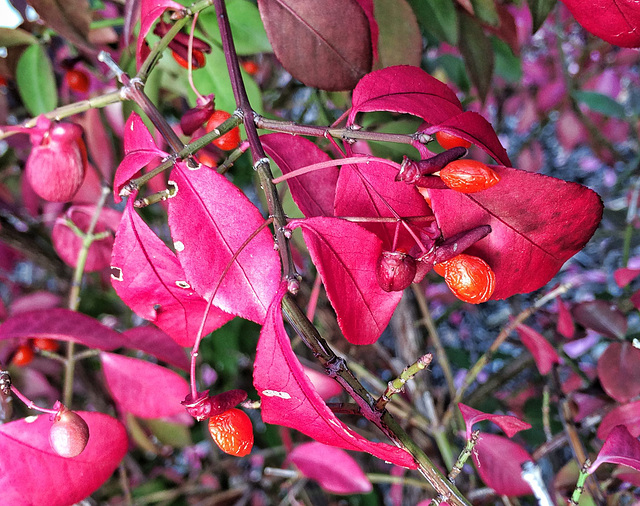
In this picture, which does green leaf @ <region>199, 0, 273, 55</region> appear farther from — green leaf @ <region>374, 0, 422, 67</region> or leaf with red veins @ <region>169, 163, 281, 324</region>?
leaf with red veins @ <region>169, 163, 281, 324</region>

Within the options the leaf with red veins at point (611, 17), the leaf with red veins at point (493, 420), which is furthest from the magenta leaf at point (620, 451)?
the leaf with red veins at point (611, 17)

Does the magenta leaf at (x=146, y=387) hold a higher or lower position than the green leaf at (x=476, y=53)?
lower

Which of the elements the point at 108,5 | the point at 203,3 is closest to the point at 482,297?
the point at 203,3

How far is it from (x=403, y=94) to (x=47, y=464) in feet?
1.09

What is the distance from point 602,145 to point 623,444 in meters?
0.99

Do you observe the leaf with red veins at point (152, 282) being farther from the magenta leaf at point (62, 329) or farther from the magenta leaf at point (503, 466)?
the magenta leaf at point (503, 466)

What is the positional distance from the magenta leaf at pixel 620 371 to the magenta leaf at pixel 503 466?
107mm

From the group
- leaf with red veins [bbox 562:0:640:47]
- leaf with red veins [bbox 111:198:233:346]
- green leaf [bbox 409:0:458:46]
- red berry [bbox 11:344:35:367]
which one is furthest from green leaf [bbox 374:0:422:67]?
red berry [bbox 11:344:35:367]

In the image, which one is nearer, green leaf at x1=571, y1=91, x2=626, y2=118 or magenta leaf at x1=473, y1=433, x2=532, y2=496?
magenta leaf at x1=473, y1=433, x2=532, y2=496

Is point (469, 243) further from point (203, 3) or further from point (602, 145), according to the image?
point (602, 145)

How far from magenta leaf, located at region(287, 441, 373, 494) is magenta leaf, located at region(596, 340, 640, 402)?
281mm

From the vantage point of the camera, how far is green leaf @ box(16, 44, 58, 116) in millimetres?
580

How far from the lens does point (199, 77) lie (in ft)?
1.66

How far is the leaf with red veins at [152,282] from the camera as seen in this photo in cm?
34
